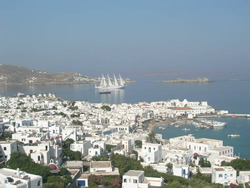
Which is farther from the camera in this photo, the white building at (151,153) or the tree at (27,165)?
the white building at (151,153)

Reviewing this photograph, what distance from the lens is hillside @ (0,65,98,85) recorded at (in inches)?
2197

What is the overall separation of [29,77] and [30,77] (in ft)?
0.54

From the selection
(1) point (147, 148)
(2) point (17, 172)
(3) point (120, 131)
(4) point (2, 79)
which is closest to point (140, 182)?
(2) point (17, 172)

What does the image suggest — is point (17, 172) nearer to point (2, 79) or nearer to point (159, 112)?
point (159, 112)

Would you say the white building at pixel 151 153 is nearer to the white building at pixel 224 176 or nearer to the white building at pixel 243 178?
the white building at pixel 224 176

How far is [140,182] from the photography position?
15.6ft

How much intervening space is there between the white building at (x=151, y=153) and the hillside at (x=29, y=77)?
49.3m

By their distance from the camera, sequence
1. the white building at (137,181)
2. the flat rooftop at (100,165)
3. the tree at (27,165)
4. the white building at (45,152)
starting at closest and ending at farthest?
the white building at (137,181) < the tree at (27,165) < the flat rooftop at (100,165) < the white building at (45,152)

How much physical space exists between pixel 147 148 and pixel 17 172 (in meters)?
3.68

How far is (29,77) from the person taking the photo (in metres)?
59.6

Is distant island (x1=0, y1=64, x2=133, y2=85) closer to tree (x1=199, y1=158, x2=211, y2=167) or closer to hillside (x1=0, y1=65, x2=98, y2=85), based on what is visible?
hillside (x1=0, y1=65, x2=98, y2=85)

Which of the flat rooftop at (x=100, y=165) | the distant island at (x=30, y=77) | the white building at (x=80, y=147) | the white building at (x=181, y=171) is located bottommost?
the white building at (x=181, y=171)

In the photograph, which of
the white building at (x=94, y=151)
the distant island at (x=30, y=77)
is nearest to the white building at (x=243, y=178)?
the white building at (x=94, y=151)

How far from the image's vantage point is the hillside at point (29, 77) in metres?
55.8
